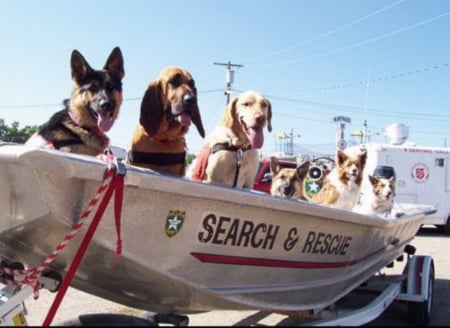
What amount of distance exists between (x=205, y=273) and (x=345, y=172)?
3.28 m

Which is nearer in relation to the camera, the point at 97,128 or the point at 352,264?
the point at 97,128

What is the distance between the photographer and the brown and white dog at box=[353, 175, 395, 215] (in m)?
6.62

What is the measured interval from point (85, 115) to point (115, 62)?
523 mm

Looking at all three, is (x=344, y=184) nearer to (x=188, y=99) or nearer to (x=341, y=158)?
(x=341, y=158)

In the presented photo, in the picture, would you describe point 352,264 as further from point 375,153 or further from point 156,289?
point 375,153

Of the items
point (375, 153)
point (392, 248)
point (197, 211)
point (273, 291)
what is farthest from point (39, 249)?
point (375, 153)

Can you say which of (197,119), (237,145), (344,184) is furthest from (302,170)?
(197,119)

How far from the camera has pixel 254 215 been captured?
3.08 metres

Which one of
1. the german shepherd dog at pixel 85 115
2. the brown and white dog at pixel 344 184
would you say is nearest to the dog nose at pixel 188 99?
the german shepherd dog at pixel 85 115

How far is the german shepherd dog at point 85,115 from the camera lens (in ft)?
11.5

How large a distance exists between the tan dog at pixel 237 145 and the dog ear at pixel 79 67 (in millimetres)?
1213

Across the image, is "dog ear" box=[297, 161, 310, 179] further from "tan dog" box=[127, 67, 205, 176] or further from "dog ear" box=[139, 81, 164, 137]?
"dog ear" box=[139, 81, 164, 137]

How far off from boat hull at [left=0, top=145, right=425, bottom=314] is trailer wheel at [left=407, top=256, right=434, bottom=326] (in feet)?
4.85

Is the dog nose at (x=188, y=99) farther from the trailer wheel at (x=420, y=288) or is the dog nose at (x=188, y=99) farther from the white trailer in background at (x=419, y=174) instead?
the white trailer in background at (x=419, y=174)
